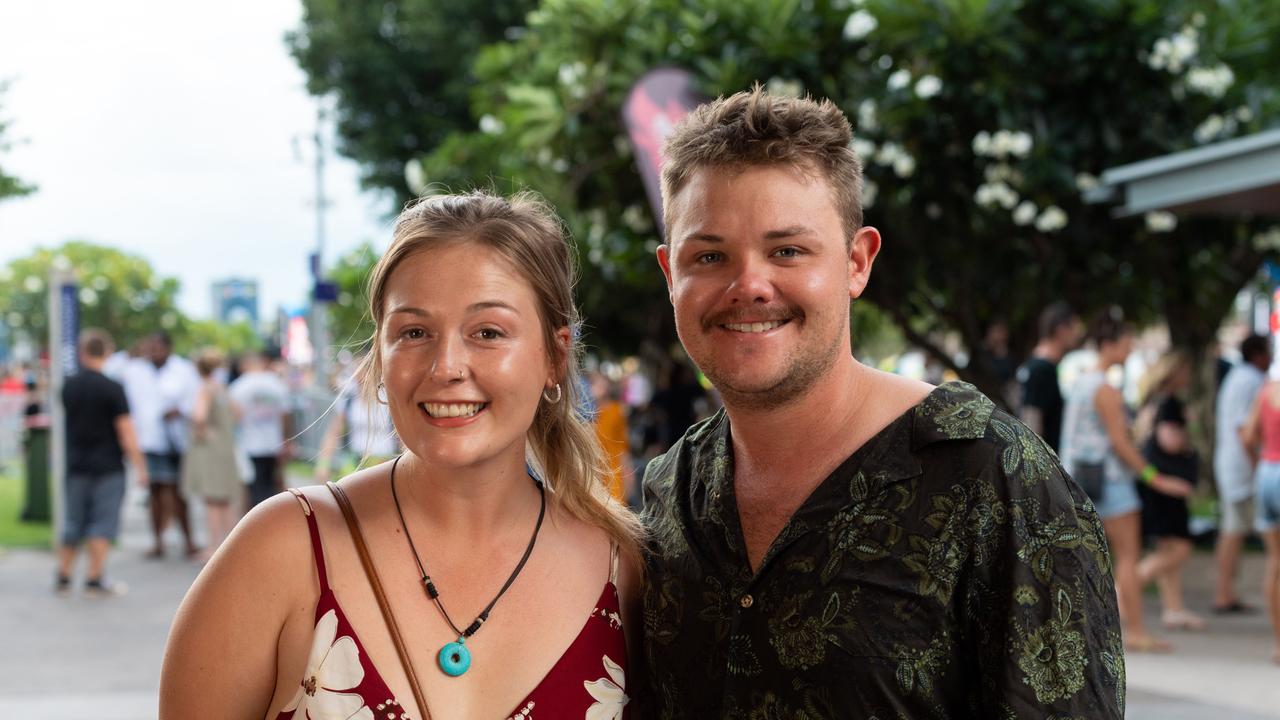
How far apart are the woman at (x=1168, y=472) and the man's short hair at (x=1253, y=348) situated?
363 mm

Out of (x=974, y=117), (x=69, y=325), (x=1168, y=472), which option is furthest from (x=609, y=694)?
(x=69, y=325)

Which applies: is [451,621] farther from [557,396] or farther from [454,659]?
[557,396]

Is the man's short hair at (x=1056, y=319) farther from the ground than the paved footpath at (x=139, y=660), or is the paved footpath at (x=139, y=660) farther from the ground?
the man's short hair at (x=1056, y=319)

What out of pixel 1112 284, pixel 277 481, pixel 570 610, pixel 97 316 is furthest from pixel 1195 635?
pixel 97 316

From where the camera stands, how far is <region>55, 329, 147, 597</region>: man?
9.77 meters

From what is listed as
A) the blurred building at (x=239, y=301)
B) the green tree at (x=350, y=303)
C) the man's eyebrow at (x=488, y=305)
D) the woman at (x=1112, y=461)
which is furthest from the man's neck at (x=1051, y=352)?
the blurred building at (x=239, y=301)

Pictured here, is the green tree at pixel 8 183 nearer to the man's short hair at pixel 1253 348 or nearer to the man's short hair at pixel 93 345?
the man's short hair at pixel 93 345

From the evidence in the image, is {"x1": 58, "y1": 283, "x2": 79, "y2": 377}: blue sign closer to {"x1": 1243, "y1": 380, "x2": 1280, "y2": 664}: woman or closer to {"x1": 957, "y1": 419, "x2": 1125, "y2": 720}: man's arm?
{"x1": 1243, "y1": 380, "x2": 1280, "y2": 664}: woman

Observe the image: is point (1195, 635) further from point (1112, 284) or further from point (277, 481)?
point (277, 481)

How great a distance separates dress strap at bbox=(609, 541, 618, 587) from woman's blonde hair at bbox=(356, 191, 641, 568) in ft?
0.05

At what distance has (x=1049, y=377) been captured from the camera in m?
8.12

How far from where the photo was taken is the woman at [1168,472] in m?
8.06

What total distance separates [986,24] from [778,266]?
339 inches

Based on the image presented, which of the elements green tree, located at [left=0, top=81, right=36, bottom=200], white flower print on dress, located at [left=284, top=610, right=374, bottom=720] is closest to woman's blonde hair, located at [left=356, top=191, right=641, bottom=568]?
white flower print on dress, located at [left=284, top=610, right=374, bottom=720]
